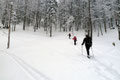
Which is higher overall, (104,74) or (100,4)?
(100,4)

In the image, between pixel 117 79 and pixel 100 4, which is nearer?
pixel 117 79

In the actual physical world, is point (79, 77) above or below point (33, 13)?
below

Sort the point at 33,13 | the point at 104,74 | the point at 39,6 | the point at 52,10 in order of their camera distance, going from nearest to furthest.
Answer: the point at 104,74
the point at 52,10
the point at 39,6
the point at 33,13

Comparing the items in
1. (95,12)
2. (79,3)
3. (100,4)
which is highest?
(79,3)

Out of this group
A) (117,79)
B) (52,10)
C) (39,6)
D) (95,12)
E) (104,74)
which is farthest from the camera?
(39,6)

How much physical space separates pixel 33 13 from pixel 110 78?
36039 mm

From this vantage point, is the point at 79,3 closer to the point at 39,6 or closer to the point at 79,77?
the point at 39,6

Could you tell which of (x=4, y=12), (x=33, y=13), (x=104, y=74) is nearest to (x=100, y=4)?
(x=33, y=13)

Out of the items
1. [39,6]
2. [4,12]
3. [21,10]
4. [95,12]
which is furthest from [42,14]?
[95,12]

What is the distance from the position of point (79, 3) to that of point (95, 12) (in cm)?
794

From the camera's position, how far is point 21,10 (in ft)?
119

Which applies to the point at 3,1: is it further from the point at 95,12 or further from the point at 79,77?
the point at 79,77

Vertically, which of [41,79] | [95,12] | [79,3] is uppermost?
[79,3]

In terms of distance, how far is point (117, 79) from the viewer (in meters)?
4.07
